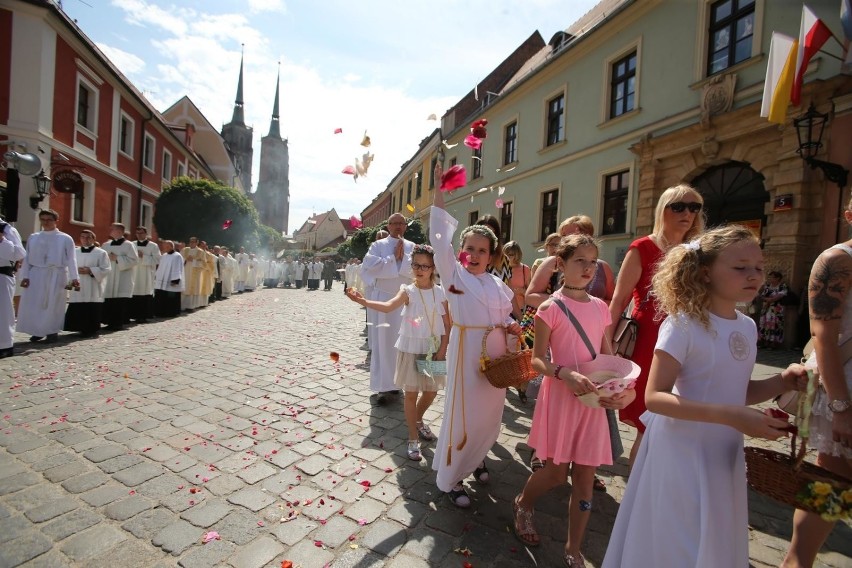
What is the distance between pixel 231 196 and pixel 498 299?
2511 centimetres

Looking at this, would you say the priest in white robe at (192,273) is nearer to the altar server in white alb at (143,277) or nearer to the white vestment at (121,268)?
the altar server in white alb at (143,277)

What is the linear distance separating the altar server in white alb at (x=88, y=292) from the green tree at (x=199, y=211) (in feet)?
51.4

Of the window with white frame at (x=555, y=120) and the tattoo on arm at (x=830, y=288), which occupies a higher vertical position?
the window with white frame at (x=555, y=120)

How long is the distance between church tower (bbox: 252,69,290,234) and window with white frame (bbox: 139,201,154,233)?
6574 cm

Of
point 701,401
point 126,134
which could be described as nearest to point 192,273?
point 126,134

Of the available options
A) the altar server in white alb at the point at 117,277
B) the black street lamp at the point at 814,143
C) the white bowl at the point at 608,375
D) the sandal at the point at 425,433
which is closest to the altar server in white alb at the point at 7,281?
the altar server in white alb at the point at 117,277

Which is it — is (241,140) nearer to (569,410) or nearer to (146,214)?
(146,214)

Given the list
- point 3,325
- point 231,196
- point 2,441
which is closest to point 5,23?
point 231,196

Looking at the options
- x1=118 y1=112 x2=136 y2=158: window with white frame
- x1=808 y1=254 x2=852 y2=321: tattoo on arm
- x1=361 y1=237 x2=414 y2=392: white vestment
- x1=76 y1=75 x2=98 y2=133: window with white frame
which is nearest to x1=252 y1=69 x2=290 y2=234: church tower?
x1=118 y1=112 x2=136 y2=158: window with white frame

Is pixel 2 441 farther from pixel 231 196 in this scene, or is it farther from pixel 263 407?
pixel 231 196

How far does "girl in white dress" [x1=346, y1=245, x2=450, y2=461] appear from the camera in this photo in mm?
3584

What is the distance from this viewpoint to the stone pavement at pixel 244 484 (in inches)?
92.6

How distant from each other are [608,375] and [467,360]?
99 centimetres

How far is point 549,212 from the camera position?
1716 cm
